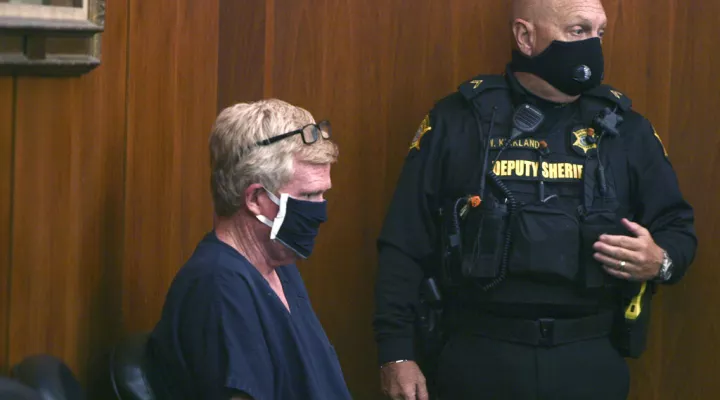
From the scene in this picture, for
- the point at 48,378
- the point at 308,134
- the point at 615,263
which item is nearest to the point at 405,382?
the point at 615,263

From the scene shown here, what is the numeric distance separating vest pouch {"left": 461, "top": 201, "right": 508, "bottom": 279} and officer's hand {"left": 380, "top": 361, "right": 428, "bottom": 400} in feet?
1.11

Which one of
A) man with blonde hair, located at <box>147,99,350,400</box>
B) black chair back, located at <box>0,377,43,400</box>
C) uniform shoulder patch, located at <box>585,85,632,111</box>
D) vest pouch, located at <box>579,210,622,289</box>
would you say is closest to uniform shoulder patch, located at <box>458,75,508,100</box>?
uniform shoulder patch, located at <box>585,85,632,111</box>

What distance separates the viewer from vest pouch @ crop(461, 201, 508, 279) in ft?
10.2

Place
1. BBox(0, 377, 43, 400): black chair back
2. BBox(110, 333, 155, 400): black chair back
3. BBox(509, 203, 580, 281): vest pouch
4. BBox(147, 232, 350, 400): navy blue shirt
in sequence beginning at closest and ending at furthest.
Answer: BBox(0, 377, 43, 400): black chair back
BBox(147, 232, 350, 400): navy blue shirt
BBox(110, 333, 155, 400): black chair back
BBox(509, 203, 580, 281): vest pouch

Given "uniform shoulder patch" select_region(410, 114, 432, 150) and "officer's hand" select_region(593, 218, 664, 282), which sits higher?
"uniform shoulder patch" select_region(410, 114, 432, 150)

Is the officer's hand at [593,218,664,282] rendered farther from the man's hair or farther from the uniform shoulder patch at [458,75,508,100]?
the man's hair

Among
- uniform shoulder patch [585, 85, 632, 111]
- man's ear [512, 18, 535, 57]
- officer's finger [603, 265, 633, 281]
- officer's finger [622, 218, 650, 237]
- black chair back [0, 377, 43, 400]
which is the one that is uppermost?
man's ear [512, 18, 535, 57]

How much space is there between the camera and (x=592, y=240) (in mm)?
3117

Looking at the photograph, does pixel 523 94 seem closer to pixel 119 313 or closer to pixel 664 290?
pixel 664 290

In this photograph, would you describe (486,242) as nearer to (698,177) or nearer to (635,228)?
(635,228)

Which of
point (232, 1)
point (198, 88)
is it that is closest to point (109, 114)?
point (198, 88)

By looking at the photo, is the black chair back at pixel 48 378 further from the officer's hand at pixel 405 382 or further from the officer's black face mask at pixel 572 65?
the officer's black face mask at pixel 572 65

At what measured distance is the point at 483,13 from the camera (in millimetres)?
3695

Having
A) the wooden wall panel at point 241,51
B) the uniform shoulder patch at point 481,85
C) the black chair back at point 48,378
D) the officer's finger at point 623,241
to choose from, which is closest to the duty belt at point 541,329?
the officer's finger at point 623,241
